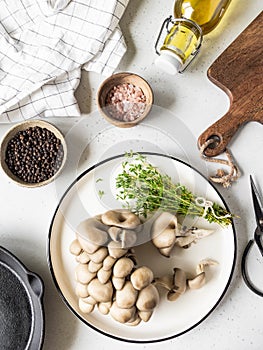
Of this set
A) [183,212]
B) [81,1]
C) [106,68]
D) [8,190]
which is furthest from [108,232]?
[81,1]

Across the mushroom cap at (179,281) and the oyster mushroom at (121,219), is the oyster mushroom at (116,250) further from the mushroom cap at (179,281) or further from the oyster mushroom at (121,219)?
the mushroom cap at (179,281)

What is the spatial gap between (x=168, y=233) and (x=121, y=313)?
221 millimetres

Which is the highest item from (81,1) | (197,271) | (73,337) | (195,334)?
(81,1)

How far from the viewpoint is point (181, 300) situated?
1547 mm

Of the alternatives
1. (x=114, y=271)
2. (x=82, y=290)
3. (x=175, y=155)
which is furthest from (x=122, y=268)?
(x=175, y=155)

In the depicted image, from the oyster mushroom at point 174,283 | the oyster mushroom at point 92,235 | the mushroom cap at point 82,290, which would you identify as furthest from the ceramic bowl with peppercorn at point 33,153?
the oyster mushroom at point 174,283

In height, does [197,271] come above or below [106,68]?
below

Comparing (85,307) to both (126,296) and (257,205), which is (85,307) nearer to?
(126,296)

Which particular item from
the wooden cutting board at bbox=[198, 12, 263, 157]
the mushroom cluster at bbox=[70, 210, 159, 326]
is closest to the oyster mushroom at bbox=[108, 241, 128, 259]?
the mushroom cluster at bbox=[70, 210, 159, 326]

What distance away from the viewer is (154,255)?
1535mm

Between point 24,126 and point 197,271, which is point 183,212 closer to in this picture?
point 197,271

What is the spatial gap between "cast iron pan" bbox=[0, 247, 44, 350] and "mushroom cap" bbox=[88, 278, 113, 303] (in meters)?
0.20

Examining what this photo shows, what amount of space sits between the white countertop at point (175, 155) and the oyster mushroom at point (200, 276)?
0.27ft

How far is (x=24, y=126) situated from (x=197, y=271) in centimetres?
57
